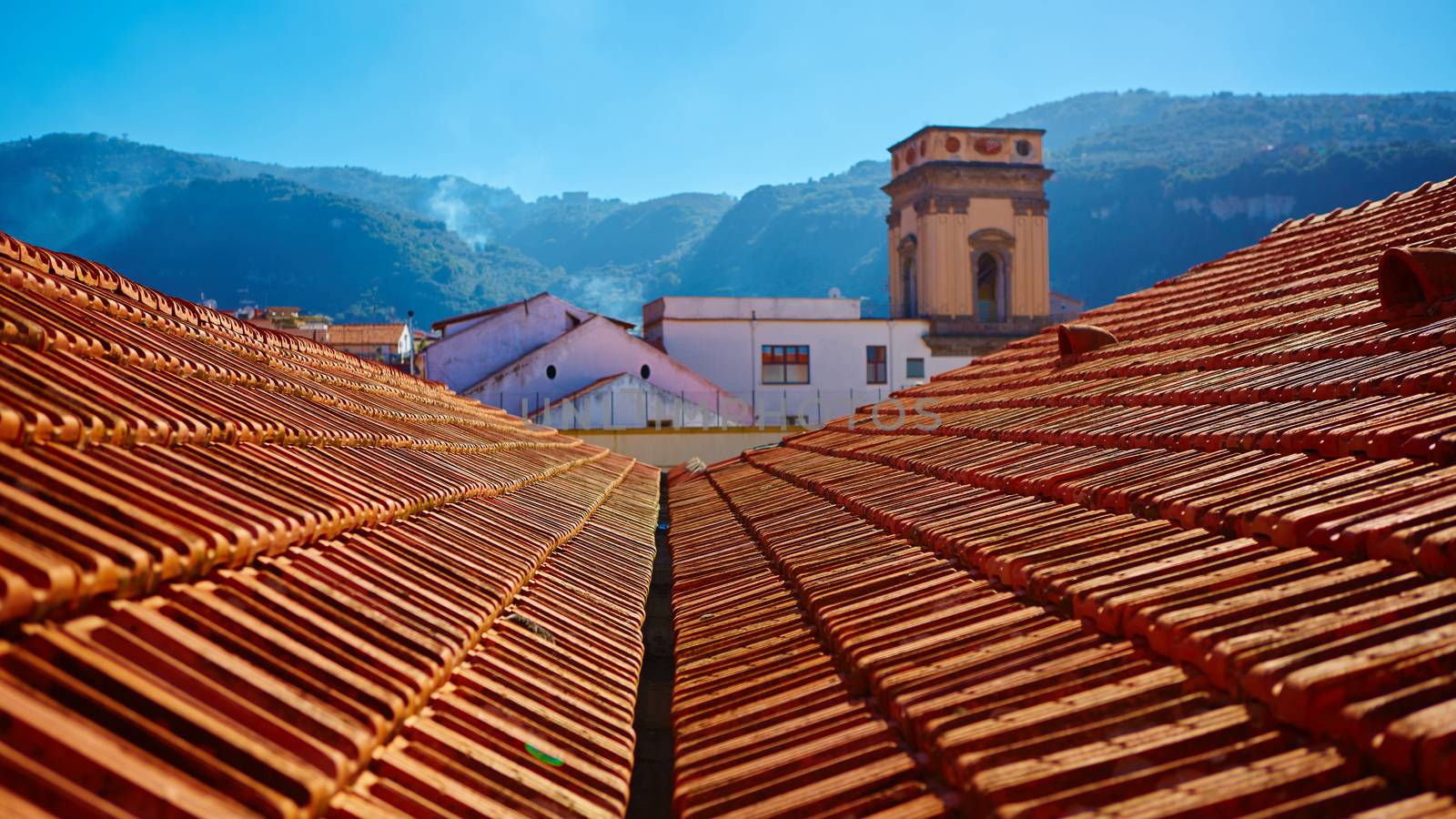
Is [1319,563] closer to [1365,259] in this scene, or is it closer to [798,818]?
[798,818]

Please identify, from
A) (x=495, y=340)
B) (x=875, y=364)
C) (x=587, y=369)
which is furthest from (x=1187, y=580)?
(x=875, y=364)

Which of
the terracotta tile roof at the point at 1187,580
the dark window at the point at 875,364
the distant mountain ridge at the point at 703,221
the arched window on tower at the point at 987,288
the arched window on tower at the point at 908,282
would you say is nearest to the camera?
the terracotta tile roof at the point at 1187,580

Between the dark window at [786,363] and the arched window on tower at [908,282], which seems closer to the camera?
the dark window at [786,363]

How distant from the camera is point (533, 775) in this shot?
8.52 ft

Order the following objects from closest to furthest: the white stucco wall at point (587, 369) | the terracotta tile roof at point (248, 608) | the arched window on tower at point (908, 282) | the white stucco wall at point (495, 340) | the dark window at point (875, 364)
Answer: the terracotta tile roof at point (248, 608)
the white stucco wall at point (587, 369)
the white stucco wall at point (495, 340)
the dark window at point (875, 364)
the arched window on tower at point (908, 282)

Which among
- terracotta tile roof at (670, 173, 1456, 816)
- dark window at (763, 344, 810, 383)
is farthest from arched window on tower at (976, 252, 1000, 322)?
terracotta tile roof at (670, 173, 1456, 816)

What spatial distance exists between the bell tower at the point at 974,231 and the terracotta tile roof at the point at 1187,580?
41876mm

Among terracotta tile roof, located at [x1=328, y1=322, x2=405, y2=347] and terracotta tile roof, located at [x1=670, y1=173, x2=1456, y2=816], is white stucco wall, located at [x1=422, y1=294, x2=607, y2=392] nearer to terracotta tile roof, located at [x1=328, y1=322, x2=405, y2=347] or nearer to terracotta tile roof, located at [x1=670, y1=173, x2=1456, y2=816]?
terracotta tile roof, located at [x1=328, y1=322, x2=405, y2=347]

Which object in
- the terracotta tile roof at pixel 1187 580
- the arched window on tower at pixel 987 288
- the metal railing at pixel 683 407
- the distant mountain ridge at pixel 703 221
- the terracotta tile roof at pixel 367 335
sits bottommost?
the terracotta tile roof at pixel 1187 580

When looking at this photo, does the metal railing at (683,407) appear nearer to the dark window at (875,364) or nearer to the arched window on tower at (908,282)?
the dark window at (875,364)

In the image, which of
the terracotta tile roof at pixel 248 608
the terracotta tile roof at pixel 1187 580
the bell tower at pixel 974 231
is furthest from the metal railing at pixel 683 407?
the terracotta tile roof at pixel 248 608

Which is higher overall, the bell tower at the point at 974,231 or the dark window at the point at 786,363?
the bell tower at the point at 974,231

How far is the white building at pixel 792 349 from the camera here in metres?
45.3

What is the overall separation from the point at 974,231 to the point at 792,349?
9.25m
